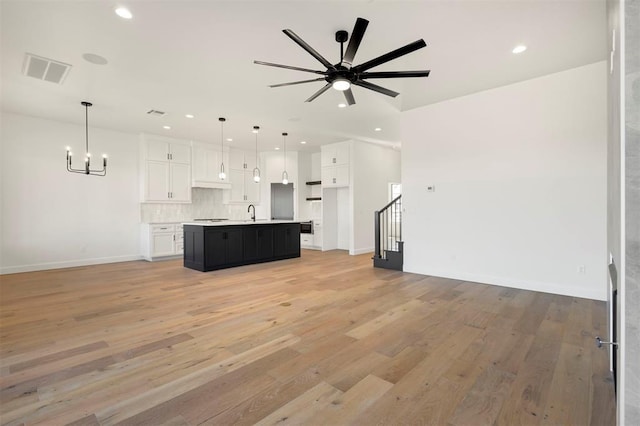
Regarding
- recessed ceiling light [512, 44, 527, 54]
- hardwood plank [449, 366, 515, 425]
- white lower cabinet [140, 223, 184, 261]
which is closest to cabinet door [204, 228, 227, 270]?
white lower cabinet [140, 223, 184, 261]

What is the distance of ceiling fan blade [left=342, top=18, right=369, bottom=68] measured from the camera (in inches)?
94.8

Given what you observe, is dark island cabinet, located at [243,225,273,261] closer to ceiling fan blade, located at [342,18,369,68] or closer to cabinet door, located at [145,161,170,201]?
cabinet door, located at [145,161,170,201]

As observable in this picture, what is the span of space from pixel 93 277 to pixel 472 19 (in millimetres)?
6977

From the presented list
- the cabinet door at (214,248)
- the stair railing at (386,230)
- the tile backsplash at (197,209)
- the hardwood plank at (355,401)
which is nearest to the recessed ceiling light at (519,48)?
the stair railing at (386,230)

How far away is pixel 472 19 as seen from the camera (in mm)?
3006

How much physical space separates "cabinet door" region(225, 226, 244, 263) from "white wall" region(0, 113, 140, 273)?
2.92m

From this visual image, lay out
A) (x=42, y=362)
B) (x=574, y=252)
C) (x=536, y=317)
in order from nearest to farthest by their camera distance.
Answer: (x=42, y=362) < (x=536, y=317) < (x=574, y=252)

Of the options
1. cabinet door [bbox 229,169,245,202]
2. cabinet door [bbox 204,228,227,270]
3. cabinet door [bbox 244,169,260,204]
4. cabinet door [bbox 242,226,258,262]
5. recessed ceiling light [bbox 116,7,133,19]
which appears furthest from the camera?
cabinet door [bbox 244,169,260,204]

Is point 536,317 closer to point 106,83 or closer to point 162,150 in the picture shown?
point 106,83

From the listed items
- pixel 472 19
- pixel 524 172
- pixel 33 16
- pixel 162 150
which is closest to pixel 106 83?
pixel 33 16

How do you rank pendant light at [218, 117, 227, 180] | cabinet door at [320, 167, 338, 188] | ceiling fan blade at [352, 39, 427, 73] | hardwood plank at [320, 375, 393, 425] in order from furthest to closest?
cabinet door at [320, 167, 338, 188] < pendant light at [218, 117, 227, 180] < ceiling fan blade at [352, 39, 427, 73] < hardwood plank at [320, 375, 393, 425]

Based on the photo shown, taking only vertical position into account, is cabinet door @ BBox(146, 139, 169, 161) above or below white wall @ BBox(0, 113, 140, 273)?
above

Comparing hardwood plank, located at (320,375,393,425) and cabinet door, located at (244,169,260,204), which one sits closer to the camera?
hardwood plank, located at (320,375,393,425)

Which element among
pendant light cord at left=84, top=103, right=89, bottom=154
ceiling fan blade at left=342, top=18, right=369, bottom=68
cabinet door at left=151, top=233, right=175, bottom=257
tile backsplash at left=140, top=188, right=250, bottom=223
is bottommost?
cabinet door at left=151, top=233, right=175, bottom=257
